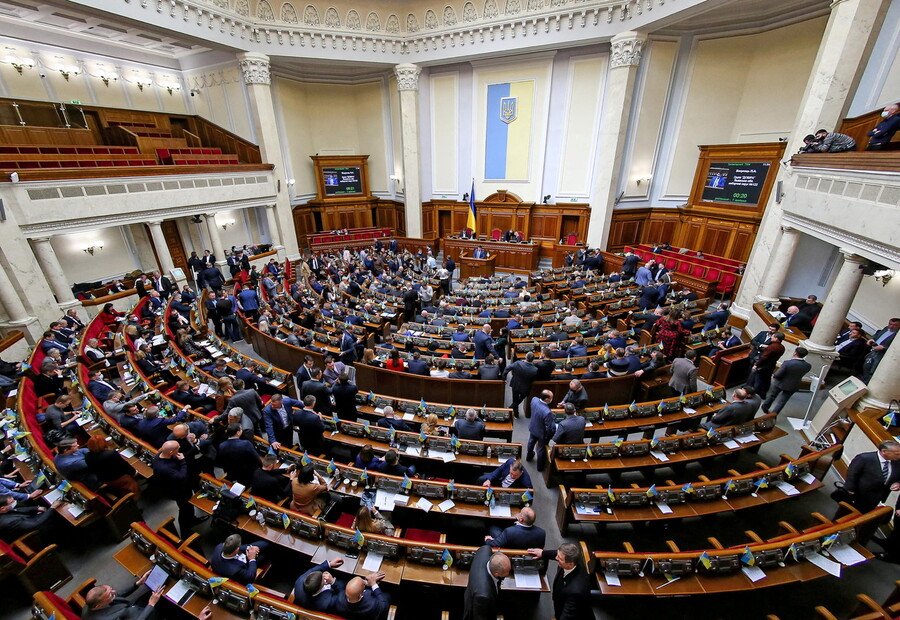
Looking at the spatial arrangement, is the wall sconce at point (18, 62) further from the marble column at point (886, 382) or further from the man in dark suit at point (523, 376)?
the marble column at point (886, 382)

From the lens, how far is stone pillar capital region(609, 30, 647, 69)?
12875mm

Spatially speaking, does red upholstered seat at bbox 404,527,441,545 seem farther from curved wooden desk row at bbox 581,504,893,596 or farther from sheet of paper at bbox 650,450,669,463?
sheet of paper at bbox 650,450,669,463

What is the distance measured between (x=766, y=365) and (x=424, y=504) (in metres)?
6.24

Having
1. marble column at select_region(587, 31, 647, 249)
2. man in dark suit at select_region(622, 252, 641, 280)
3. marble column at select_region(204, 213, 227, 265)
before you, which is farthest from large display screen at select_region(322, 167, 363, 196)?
man in dark suit at select_region(622, 252, 641, 280)

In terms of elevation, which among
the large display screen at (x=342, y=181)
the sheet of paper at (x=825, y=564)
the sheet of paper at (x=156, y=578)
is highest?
the large display screen at (x=342, y=181)

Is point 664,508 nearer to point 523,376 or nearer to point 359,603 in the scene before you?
point 523,376

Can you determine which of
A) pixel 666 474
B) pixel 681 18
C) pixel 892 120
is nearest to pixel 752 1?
pixel 681 18

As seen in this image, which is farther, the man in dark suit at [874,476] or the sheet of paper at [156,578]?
the man in dark suit at [874,476]

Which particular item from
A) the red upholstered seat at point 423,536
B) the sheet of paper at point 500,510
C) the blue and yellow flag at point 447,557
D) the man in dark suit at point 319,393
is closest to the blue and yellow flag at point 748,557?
the sheet of paper at point 500,510

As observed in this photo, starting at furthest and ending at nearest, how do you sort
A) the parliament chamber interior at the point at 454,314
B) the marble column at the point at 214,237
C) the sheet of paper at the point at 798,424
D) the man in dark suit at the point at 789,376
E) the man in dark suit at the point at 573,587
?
the marble column at the point at 214,237
the sheet of paper at the point at 798,424
the man in dark suit at the point at 789,376
the parliament chamber interior at the point at 454,314
the man in dark suit at the point at 573,587

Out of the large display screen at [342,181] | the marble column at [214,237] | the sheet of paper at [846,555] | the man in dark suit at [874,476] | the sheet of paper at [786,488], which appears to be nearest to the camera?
the sheet of paper at [846,555]

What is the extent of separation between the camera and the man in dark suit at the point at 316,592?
2.91 metres

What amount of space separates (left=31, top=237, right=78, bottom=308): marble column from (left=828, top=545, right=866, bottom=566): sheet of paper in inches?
617

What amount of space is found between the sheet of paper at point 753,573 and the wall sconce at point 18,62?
23.0 metres
